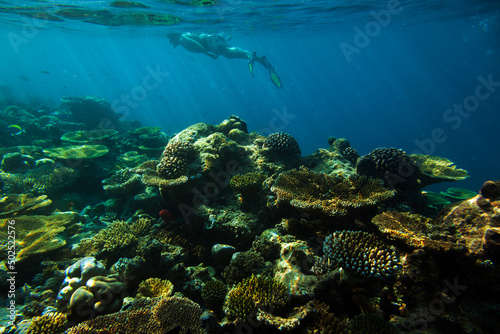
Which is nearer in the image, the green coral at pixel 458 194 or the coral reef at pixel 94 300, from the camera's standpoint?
the coral reef at pixel 94 300

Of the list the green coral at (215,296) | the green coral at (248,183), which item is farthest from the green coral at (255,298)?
the green coral at (248,183)

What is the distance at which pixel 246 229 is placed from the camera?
208 inches

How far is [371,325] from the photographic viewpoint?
2.90m

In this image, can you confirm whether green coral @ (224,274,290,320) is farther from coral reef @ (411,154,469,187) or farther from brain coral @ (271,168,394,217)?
coral reef @ (411,154,469,187)

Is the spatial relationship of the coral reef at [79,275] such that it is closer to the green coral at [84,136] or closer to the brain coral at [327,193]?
the brain coral at [327,193]

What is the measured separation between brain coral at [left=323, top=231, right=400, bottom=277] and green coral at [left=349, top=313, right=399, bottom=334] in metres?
0.55

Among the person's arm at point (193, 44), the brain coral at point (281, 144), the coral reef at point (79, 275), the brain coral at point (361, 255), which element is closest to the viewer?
the brain coral at point (361, 255)

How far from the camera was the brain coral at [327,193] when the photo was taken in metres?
4.42

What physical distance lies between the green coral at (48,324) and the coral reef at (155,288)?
1135 mm

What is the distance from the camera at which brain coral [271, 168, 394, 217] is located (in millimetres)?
4422

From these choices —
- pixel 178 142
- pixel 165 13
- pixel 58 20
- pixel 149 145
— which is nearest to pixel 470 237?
pixel 178 142

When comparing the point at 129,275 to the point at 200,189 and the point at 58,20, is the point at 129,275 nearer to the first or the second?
the point at 200,189

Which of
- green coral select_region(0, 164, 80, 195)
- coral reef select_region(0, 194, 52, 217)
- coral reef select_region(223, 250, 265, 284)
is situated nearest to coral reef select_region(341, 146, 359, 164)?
coral reef select_region(223, 250, 265, 284)

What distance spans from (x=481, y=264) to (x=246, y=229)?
13.0ft
